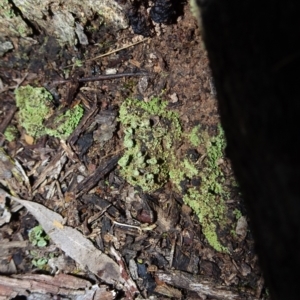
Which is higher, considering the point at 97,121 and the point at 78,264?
the point at 97,121

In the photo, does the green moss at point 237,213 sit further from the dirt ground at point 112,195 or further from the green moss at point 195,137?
the green moss at point 195,137

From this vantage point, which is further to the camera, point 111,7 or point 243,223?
point 111,7

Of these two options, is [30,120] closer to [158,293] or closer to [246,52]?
[158,293]

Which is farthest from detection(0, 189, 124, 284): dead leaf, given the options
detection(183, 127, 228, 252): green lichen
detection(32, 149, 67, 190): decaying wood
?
detection(183, 127, 228, 252): green lichen

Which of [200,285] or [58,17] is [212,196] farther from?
[58,17]

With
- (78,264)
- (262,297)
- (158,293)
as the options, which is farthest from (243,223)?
(78,264)

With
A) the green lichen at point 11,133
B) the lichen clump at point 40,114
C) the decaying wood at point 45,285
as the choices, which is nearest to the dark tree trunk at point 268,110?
the decaying wood at point 45,285
